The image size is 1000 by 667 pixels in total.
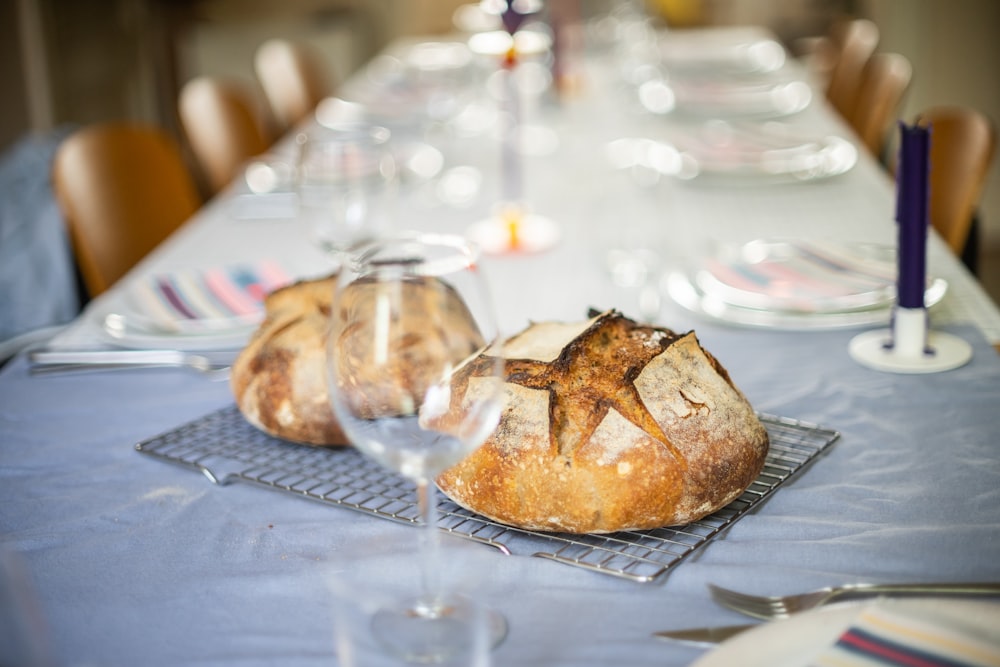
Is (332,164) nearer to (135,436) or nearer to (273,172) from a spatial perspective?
(135,436)

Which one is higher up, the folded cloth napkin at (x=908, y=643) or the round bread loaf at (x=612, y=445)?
the round bread loaf at (x=612, y=445)

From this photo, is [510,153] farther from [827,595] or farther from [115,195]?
[827,595]

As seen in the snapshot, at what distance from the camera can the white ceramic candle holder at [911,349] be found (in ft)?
3.68

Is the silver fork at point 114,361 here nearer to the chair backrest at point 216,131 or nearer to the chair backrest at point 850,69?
the chair backrest at point 216,131

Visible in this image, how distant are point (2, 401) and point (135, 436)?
193 millimetres

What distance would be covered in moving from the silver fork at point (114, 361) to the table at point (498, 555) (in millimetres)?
16

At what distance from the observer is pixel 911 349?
1148mm

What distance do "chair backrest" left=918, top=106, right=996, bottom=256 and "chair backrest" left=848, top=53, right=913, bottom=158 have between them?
0.67m

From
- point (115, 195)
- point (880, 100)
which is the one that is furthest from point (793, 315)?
point (880, 100)

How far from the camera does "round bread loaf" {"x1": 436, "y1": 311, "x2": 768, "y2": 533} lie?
78 cm

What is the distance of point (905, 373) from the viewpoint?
43.9 inches

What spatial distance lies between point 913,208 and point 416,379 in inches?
26.1

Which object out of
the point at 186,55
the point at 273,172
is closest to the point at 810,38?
the point at 186,55

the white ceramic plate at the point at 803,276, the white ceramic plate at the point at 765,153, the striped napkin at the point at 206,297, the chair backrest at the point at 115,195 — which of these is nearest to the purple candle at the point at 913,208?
the white ceramic plate at the point at 803,276
